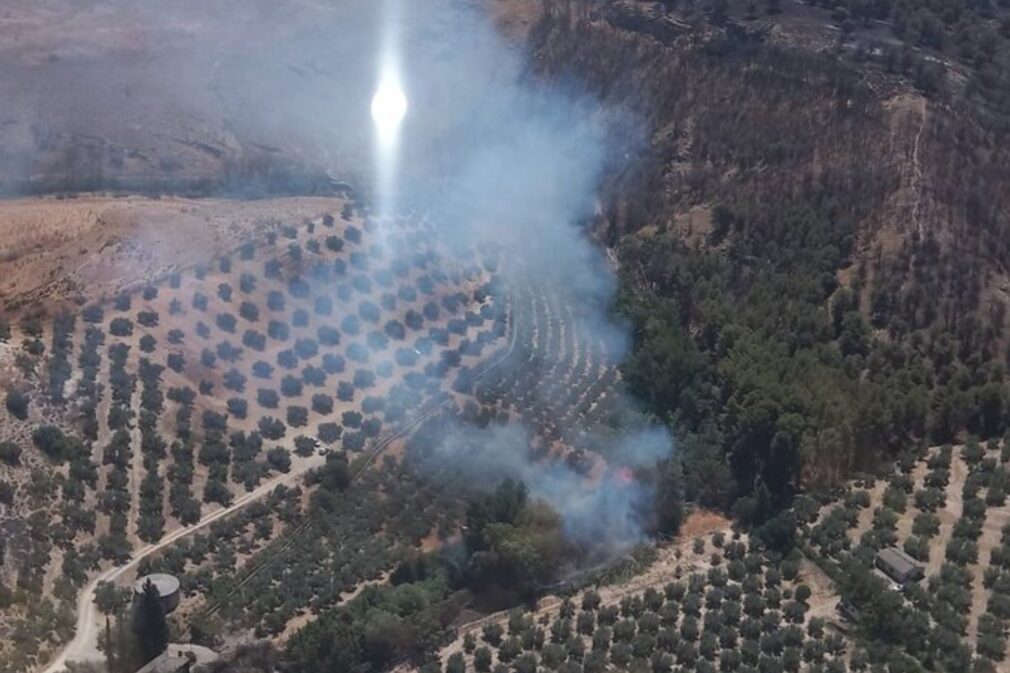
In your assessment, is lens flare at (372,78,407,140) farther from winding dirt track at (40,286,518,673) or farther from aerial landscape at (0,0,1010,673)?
winding dirt track at (40,286,518,673)

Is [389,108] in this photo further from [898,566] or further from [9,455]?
[898,566]

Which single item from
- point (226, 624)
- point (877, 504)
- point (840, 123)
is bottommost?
point (226, 624)

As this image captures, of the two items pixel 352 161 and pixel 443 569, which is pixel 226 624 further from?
pixel 352 161

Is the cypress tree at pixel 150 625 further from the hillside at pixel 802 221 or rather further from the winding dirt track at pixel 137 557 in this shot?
the hillside at pixel 802 221

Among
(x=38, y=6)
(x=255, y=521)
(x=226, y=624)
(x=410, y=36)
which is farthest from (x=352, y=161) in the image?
(x=226, y=624)

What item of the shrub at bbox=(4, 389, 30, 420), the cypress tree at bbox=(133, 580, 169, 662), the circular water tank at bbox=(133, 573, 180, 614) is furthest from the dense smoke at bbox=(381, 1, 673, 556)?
the shrub at bbox=(4, 389, 30, 420)

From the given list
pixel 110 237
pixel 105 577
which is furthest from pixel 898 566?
pixel 110 237
